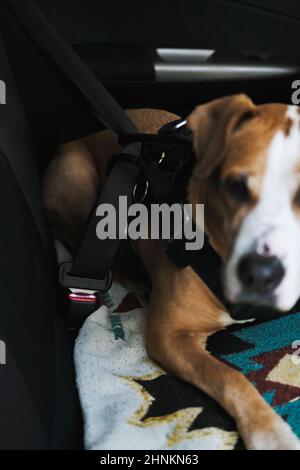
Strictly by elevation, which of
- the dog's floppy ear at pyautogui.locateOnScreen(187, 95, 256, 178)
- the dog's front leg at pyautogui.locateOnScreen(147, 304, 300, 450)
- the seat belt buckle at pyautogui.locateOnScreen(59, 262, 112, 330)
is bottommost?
the dog's front leg at pyautogui.locateOnScreen(147, 304, 300, 450)

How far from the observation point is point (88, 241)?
5.85 feet

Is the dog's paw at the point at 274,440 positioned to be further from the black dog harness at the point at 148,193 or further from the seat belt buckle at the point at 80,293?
the seat belt buckle at the point at 80,293

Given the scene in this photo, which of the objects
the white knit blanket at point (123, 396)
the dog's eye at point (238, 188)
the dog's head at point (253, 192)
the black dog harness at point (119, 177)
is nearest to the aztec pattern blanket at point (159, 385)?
the white knit blanket at point (123, 396)

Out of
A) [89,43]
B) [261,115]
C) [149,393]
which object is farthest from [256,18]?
[149,393]

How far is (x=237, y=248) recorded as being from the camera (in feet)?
4.64

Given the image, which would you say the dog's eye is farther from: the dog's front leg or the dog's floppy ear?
the dog's front leg

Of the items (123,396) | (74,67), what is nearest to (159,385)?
(123,396)

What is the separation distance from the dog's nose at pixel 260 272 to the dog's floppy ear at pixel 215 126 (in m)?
0.25

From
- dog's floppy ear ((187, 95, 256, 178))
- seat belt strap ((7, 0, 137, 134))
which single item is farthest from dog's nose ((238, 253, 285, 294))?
seat belt strap ((7, 0, 137, 134))

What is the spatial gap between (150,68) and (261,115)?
772mm

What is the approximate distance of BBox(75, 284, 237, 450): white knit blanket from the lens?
1.40m

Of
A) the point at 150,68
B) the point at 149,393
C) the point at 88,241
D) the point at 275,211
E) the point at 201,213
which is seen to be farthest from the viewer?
the point at 150,68

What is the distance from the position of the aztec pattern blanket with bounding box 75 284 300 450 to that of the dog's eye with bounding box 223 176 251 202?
1.39 feet

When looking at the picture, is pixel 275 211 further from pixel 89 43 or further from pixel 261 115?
pixel 89 43
